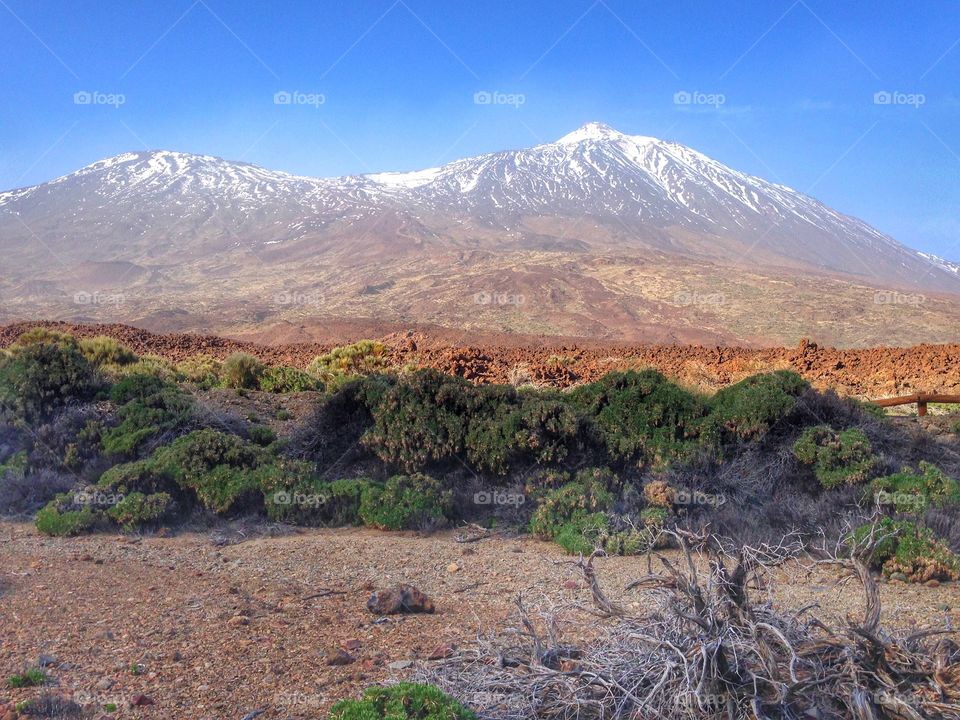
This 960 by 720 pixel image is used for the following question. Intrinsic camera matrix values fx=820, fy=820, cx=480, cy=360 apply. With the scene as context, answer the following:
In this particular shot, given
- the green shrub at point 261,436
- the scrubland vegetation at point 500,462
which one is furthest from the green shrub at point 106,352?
the green shrub at point 261,436

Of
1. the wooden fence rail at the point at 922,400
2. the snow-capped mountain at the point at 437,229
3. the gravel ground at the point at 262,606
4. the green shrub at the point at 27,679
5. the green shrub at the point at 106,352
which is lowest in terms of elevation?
the gravel ground at the point at 262,606

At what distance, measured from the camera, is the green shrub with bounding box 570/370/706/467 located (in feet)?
25.6

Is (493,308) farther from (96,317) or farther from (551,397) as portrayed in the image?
(551,397)

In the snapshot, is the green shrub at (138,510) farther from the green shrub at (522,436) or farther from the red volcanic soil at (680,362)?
the red volcanic soil at (680,362)

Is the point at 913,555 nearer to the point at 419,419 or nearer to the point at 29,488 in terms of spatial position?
the point at 419,419

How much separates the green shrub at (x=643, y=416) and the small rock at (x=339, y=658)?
422cm

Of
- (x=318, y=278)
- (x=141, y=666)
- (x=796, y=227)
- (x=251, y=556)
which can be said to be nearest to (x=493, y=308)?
(x=318, y=278)

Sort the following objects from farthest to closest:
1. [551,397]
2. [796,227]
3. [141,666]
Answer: [796,227] < [551,397] < [141,666]

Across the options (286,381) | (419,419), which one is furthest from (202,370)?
(419,419)

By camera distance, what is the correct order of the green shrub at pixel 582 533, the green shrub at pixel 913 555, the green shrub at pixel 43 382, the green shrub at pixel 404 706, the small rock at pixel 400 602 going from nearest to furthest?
the green shrub at pixel 404 706 < the small rock at pixel 400 602 < the green shrub at pixel 913 555 < the green shrub at pixel 582 533 < the green shrub at pixel 43 382

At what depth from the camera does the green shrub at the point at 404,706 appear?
9.99ft

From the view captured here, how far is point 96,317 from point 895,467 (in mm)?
37236

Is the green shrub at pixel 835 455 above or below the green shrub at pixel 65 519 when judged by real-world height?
above

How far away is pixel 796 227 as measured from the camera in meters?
103
